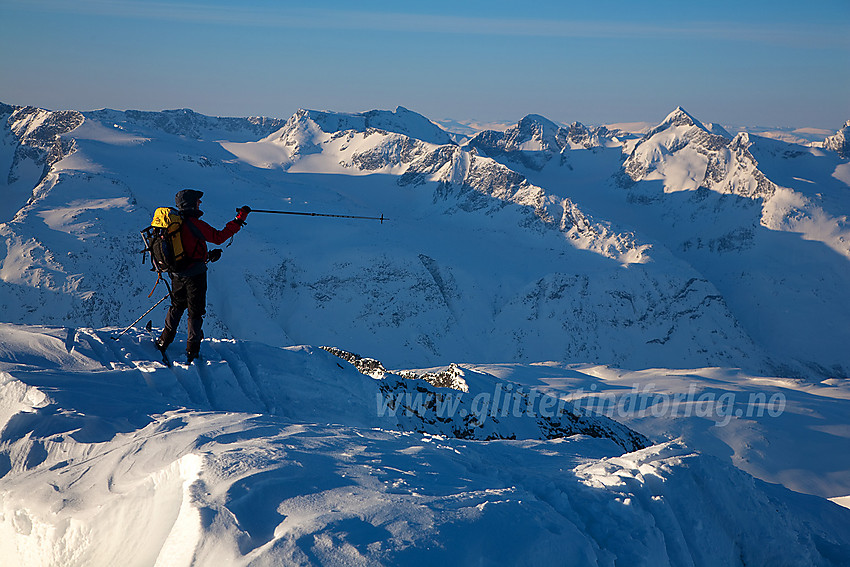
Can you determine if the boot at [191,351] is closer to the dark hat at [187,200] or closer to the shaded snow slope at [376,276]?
the dark hat at [187,200]

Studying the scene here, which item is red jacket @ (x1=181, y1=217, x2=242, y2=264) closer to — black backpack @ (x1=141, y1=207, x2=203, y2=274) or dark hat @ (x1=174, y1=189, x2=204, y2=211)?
black backpack @ (x1=141, y1=207, x2=203, y2=274)

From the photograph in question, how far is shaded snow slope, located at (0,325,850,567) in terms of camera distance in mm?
5230

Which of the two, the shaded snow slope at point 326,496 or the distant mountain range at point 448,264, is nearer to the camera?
the shaded snow slope at point 326,496

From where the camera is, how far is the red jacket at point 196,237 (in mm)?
11539

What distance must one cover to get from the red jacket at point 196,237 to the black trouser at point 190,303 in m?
0.55

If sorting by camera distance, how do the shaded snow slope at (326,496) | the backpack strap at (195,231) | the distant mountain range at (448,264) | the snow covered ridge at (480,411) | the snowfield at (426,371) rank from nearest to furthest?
the shaded snow slope at (326,496)
the snowfield at (426,371)
the backpack strap at (195,231)
the snow covered ridge at (480,411)
the distant mountain range at (448,264)

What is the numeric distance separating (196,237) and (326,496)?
7598 mm

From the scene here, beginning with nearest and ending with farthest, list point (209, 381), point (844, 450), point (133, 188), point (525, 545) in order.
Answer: point (525, 545) → point (209, 381) → point (844, 450) → point (133, 188)

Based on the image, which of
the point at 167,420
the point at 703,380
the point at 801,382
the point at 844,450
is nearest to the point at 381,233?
the point at 703,380

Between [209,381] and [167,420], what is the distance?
12.5 feet

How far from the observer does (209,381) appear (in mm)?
12562

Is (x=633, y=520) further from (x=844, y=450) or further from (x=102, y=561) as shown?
(x=844, y=450)

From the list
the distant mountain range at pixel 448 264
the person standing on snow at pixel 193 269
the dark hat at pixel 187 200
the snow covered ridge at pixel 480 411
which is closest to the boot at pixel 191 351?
the person standing on snow at pixel 193 269

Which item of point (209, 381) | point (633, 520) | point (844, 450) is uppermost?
point (633, 520)
